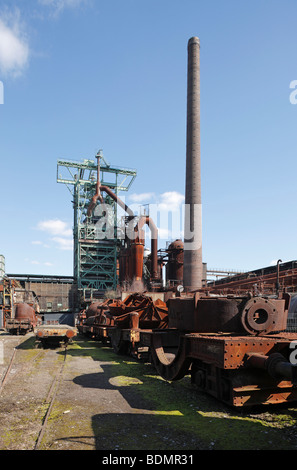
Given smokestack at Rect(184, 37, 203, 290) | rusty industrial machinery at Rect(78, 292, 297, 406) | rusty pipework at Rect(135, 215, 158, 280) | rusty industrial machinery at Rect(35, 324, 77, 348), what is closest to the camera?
rusty industrial machinery at Rect(78, 292, 297, 406)

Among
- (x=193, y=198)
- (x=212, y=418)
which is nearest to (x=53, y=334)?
(x=212, y=418)

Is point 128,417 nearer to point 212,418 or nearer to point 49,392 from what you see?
point 212,418

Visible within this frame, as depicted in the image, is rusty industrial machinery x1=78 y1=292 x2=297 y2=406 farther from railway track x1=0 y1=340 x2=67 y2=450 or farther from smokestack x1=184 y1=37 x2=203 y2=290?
smokestack x1=184 y1=37 x2=203 y2=290

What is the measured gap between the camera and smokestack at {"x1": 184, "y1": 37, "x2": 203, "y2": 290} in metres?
31.9

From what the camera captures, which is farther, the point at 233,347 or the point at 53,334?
the point at 53,334

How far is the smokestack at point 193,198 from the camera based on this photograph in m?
31.9

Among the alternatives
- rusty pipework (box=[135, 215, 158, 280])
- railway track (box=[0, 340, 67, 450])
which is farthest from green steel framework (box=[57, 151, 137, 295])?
railway track (box=[0, 340, 67, 450])

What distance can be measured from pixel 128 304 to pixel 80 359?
2.61 meters

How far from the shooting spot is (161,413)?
6059 millimetres

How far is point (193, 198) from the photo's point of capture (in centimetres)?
3219

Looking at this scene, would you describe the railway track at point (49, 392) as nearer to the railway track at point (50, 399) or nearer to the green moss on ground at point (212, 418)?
the railway track at point (50, 399)

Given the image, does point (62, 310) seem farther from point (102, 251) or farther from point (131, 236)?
point (131, 236)

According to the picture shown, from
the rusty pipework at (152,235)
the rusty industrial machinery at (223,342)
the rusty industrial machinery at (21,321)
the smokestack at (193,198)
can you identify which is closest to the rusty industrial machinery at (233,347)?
the rusty industrial machinery at (223,342)
